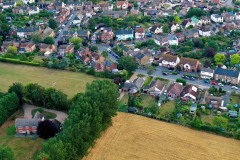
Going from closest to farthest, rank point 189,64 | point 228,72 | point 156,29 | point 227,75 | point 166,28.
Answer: point 227,75 < point 228,72 < point 189,64 < point 166,28 < point 156,29

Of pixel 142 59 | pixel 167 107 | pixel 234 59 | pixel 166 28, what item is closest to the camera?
pixel 167 107

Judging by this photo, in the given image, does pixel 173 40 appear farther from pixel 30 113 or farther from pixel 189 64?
pixel 30 113

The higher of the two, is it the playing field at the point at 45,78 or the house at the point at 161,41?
the house at the point at 161,41

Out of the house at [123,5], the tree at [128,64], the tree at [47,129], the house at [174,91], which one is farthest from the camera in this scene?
the house at [123,5]

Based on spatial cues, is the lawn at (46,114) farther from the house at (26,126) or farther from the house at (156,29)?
the house at (156,29)

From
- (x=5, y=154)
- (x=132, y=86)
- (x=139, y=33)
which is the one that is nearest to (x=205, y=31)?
(x=139, y=33)

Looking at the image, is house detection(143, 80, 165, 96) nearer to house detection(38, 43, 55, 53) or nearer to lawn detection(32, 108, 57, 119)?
lawn detection(32, 108, 57, 119)

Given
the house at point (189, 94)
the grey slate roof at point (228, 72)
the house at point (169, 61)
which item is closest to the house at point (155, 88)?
the house at point (189, 94)
